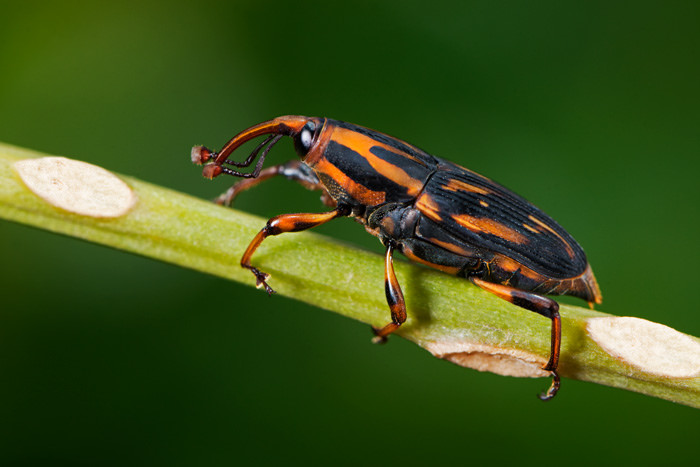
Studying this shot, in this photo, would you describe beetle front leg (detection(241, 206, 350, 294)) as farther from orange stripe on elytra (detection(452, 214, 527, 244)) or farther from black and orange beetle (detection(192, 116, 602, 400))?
orange stripe on elytra (detection(452, 214, 527, 244))

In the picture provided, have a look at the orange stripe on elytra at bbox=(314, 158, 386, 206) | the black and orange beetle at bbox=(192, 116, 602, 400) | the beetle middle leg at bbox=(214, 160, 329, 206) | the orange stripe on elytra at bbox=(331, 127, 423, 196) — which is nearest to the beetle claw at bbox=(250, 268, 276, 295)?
the black and orange beetle at bbox=(192, 116, 602, 400)

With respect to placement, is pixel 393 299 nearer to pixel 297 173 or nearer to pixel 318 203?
pixel 297 173

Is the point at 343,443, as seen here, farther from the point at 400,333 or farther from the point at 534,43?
the point at 534,43

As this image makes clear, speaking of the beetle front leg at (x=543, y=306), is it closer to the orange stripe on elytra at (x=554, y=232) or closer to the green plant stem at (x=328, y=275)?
the green plant stem at (x=328, y=275)

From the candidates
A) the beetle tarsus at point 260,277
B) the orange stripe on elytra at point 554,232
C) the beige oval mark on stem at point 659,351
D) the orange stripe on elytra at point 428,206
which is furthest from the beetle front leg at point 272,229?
the beige oval mark on stem at point 659,351

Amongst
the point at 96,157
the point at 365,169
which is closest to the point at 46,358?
the point at 96,157

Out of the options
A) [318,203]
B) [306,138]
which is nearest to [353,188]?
[306,138]

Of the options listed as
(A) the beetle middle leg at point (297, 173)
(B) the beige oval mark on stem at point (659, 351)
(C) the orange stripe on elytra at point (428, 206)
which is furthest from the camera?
(A) the beetle middle leg at point (297, 173)
